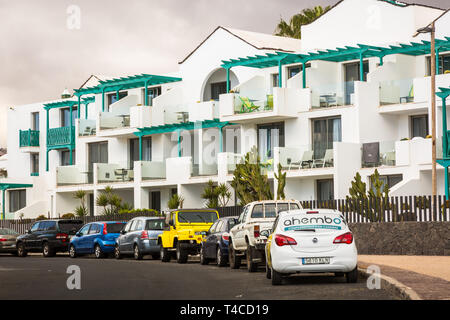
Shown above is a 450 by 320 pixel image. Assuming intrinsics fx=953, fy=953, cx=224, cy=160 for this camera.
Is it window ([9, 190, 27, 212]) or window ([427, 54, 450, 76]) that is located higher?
window ([427, 54, 450, 76])

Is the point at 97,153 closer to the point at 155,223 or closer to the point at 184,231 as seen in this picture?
the point at 155,223

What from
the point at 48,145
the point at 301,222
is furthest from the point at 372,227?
the point at 48,145

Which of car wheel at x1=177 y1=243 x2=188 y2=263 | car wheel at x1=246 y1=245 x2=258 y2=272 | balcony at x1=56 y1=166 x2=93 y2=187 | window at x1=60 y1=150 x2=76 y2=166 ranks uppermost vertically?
window at x1=60 y1=150 x2=76 y2=166

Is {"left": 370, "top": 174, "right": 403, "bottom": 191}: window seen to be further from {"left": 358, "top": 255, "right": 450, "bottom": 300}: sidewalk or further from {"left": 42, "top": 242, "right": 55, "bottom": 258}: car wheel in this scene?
{"left": 42, "top": 242, "right": 55, "bottom": 258}: car wheel

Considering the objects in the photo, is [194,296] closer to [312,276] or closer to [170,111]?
[312,276]

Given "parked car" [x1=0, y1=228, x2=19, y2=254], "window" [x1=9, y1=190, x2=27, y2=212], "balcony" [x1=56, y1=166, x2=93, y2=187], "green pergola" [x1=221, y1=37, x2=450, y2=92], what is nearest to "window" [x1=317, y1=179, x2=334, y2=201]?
"green pergola" [x1=221, y1=37, x2=450, y2=92]

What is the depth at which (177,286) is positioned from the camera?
20.5 metres

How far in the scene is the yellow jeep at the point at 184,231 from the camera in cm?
3234

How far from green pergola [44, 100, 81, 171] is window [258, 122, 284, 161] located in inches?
711

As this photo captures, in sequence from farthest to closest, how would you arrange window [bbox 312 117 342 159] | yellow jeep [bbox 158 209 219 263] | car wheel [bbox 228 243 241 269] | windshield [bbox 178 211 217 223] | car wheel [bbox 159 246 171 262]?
window [bbox 312 117 342 159], car wheel [bbox 159 246 171 262], windshield [bbox 178 211 217 223], yellow jeep [bbox 158 209 219 263], car wheel [bbox 228 243 241 269]

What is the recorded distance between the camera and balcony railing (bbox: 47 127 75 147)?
6526 cm

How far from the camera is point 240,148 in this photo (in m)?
52.2

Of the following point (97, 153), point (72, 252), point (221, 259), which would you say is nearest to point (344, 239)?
point (221, 259)

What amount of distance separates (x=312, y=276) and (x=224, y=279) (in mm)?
2157
